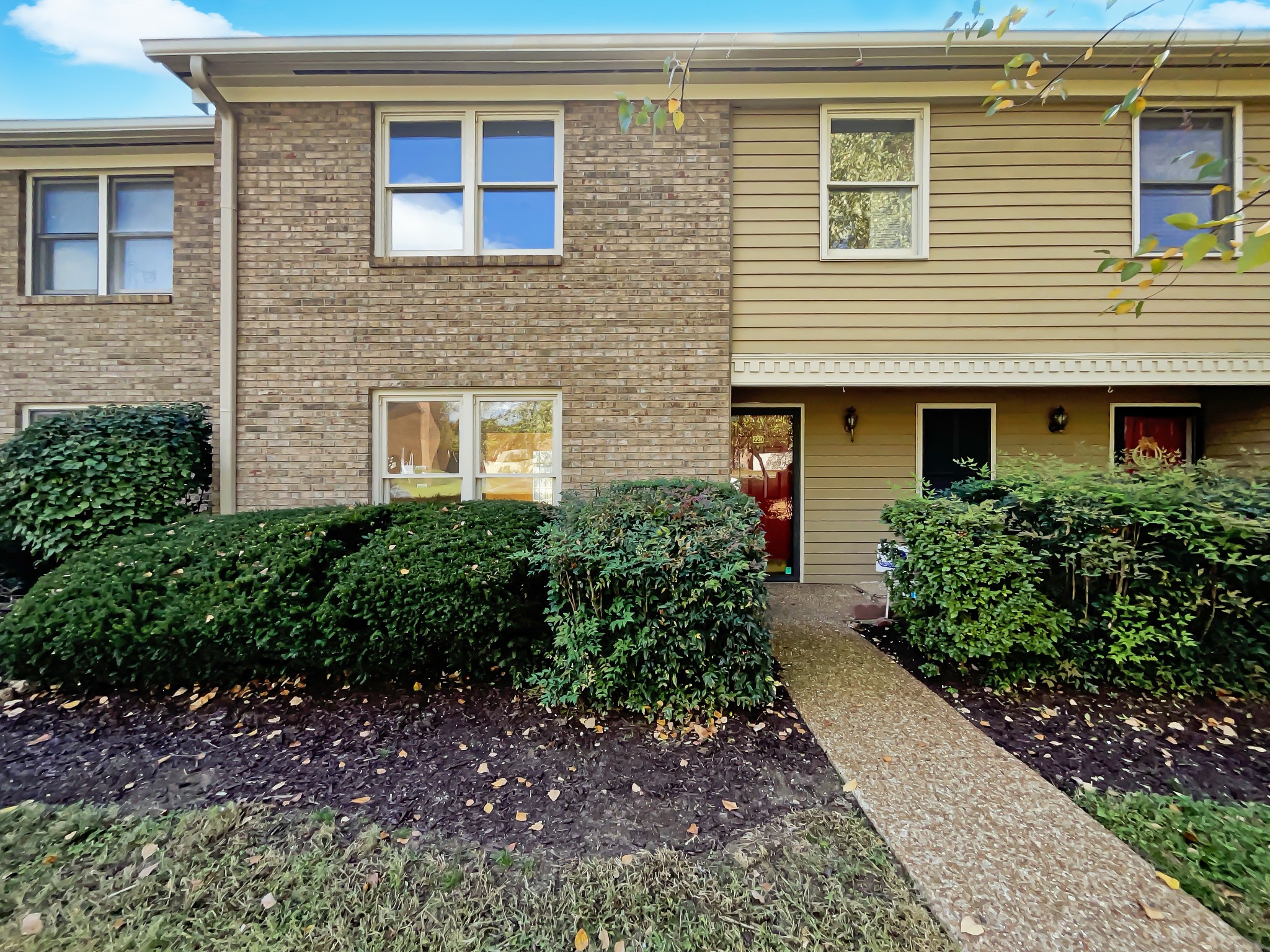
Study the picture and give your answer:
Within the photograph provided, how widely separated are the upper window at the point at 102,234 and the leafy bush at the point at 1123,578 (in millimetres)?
9082

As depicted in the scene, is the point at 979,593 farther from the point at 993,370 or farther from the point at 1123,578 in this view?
the point at 993,370

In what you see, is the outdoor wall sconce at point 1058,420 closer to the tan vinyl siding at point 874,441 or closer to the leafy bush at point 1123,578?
the tan vinyl siding at point 874,441

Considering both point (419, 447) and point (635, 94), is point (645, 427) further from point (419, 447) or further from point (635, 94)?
point (635, 94)

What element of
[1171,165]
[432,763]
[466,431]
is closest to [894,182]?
[1171,165]

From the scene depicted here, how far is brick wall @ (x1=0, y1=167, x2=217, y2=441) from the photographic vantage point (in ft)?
20.6

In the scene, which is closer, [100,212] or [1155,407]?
[1155,407]

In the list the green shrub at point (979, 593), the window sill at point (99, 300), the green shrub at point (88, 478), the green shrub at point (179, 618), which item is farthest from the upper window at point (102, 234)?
the green shrub at point (979, 593)

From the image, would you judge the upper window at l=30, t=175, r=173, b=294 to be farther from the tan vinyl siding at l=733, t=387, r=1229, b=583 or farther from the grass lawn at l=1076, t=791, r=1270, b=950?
the grass lawn at l=1076, t=791, r=1270, b=950

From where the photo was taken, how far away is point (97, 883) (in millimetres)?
2098

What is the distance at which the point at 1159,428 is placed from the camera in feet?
21.4

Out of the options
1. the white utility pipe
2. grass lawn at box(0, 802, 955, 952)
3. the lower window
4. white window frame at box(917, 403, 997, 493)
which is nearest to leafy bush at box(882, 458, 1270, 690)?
grass lawn at box(0, 802, 955, 952)

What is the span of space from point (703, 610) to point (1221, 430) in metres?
7.13

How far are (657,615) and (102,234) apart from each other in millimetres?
8334

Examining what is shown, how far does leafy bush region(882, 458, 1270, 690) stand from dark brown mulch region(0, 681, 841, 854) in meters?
1.65
